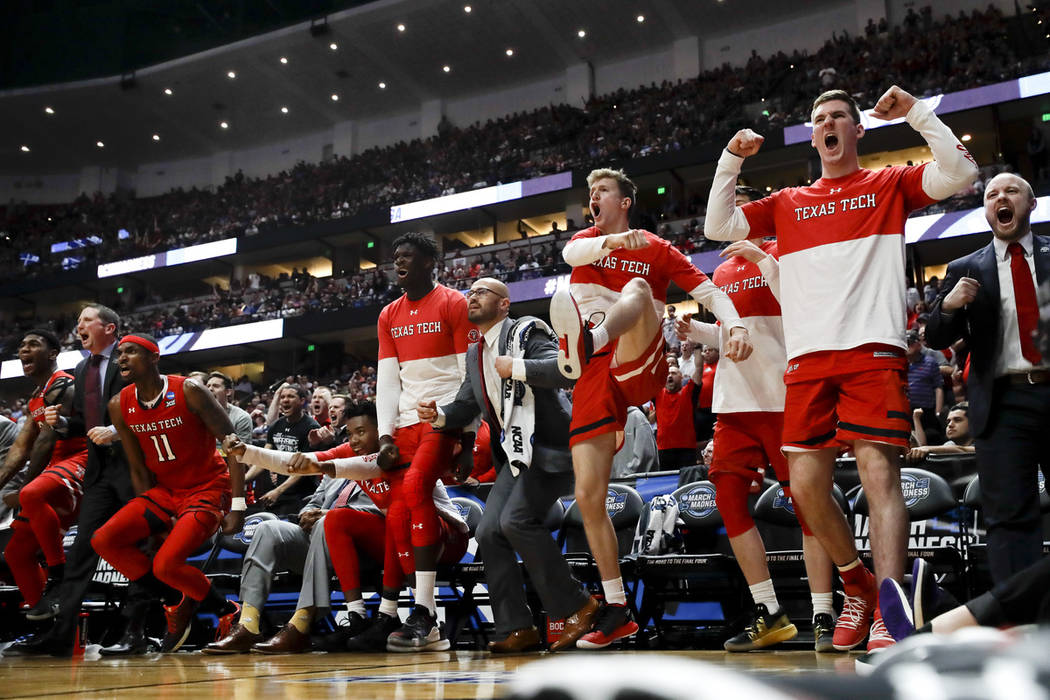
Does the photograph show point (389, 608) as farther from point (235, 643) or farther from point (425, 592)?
point (235, 643)

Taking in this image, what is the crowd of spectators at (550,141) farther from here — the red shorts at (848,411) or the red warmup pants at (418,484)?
the red shorts at (848,411)

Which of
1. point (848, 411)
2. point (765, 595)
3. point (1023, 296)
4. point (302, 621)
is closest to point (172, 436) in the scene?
point (302, 621)

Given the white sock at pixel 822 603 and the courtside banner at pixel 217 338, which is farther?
the courtside banner at pixel 217 338

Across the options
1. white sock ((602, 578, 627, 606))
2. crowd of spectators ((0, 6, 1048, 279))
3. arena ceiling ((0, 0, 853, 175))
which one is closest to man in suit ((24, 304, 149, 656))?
white sock ((602, 578, 627, 606))

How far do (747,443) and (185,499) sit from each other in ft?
10.7

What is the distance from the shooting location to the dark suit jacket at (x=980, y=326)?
331 cm

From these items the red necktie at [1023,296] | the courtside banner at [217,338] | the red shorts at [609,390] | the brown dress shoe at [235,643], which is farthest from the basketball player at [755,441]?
the courtside banner at [217,338]

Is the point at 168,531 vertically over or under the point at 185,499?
under

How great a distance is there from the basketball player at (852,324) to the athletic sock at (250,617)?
127 inches

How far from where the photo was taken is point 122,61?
106 feet

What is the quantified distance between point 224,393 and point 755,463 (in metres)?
5.19

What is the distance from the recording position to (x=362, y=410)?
5.57m

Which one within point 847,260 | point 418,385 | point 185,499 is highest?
point 847,260

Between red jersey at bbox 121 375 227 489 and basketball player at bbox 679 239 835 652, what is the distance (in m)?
3.01
